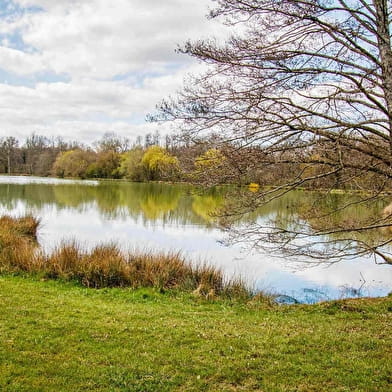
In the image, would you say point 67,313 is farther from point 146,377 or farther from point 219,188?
point 219,188

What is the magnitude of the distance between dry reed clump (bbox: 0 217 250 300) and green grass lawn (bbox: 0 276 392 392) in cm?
144

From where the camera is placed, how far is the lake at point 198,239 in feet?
32.6

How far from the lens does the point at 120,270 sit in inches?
352

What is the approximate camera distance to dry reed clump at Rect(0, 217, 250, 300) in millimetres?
8680

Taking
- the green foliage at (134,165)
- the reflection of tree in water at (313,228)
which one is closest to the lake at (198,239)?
the reflection of tree in water at (313,228)

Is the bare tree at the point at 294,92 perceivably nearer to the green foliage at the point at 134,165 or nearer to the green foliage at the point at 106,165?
the green foliage at the point at 134,165

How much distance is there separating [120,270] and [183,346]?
14.8 ft

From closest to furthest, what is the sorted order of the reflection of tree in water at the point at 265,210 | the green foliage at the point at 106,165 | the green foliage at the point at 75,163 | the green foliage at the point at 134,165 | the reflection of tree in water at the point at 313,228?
the reflection of tree in water at the point at 313,228 < the reflection of tree in water at the point at 265,210 < the green foliage at the point at 134,165 < the green foliage at the point at 106,165 < the green foliage at the point at 75,163

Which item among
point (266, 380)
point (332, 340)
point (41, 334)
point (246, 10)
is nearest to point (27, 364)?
point (41, 334)

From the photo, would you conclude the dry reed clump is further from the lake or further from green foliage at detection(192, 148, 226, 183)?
green foliage at detection(192, 148, 226, 183)

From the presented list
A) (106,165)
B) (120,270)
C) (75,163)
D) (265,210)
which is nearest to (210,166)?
(120,270)

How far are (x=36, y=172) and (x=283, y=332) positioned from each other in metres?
84.1

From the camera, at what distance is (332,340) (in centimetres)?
515

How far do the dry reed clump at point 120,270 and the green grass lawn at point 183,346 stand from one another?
1436 mm
